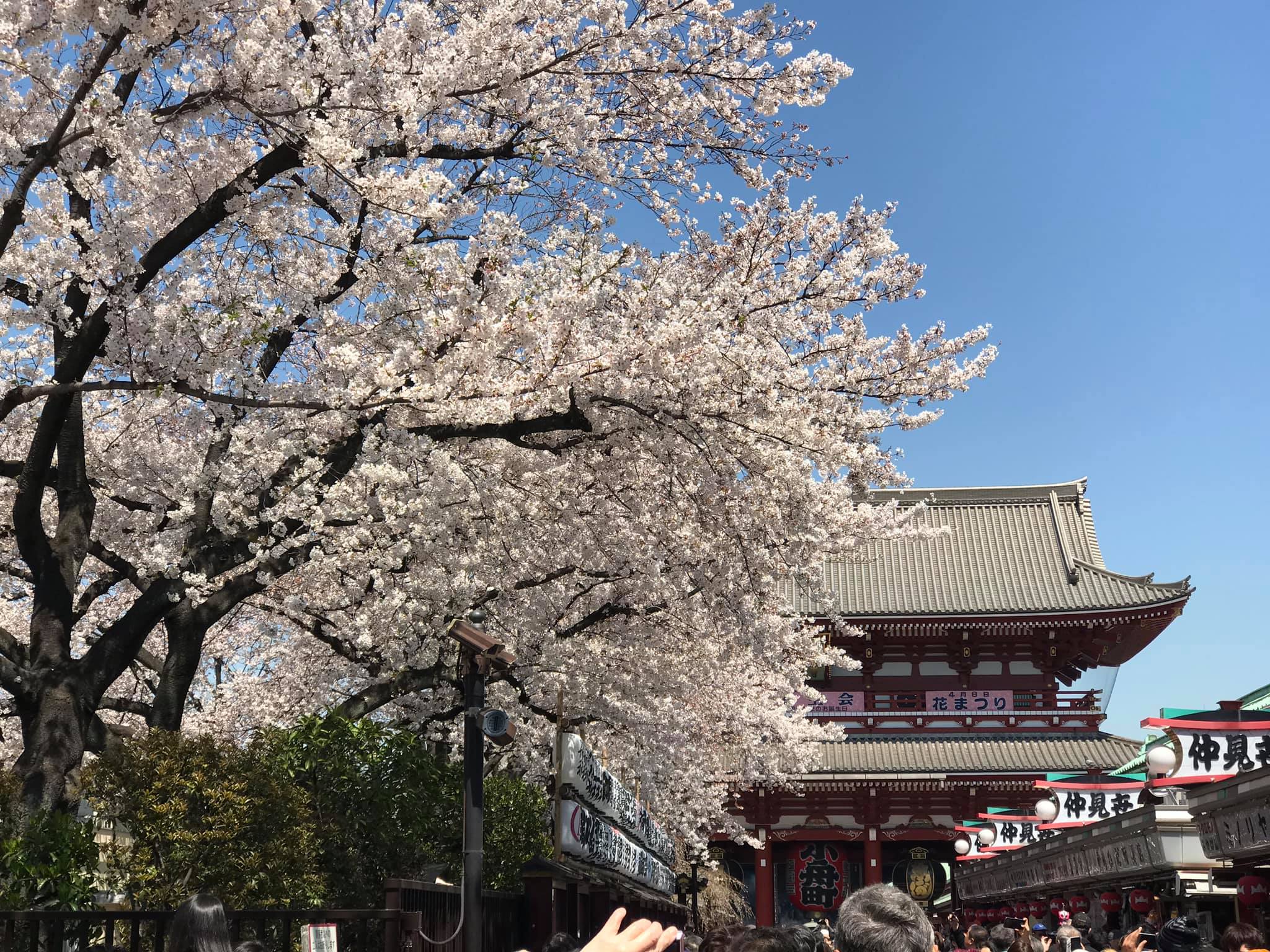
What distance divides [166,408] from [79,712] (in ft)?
13.8

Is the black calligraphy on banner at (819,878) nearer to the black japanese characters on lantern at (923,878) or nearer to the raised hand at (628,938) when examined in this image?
the black japanese characters on lantern at (923,878)

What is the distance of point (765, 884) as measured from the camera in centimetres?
3128

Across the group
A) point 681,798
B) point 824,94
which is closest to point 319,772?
point 824,94

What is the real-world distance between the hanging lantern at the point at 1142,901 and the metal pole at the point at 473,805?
9353 millimetres

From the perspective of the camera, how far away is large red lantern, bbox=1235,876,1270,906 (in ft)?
35.5

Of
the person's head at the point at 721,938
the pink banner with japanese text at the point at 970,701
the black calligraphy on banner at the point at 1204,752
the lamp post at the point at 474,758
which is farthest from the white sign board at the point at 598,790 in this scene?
the pink banner with japanese text at the point at 970,701

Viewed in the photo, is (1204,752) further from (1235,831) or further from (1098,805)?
(1098,805)

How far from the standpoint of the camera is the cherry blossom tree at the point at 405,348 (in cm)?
812

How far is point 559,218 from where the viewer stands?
1120 centimetres

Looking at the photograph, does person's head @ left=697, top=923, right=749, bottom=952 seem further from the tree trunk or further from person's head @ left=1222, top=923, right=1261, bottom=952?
the tree trunk

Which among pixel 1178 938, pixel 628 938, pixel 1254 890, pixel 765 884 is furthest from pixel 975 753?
pixel 628 938

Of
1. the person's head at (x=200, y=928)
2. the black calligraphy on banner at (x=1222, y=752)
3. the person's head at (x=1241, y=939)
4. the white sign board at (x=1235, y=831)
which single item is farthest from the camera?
the black calligraphy on banner at (x=1222, y=752)

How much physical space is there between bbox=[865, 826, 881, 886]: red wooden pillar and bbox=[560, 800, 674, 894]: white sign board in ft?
45.5

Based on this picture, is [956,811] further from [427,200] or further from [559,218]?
[427,200]
